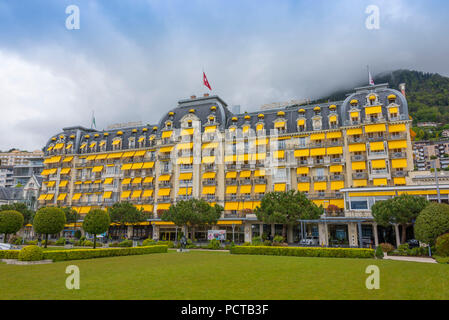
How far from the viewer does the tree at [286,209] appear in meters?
42.4

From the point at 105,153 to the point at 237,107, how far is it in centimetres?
2976

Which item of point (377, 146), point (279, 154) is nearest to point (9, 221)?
point (279, 154)

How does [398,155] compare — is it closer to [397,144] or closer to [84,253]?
[397,144]

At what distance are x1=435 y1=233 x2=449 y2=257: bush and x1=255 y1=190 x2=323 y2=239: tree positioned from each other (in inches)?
728

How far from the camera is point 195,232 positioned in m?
57.8

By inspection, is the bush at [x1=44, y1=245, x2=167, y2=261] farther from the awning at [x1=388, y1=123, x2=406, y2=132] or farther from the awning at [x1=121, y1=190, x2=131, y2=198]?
the awning at [x1=388, y1=123, x2=406, y2=132]

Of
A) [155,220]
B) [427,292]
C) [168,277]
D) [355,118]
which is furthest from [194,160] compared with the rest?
[427,292]

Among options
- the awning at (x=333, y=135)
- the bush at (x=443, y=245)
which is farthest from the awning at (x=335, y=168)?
the bush at (x=443, y=245)

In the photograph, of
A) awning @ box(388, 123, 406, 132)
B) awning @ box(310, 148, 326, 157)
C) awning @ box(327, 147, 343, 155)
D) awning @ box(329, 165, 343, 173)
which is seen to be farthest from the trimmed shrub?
awning @ box(388, 123, 406, 132)

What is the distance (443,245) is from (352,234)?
2250cm

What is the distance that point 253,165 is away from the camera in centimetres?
5606

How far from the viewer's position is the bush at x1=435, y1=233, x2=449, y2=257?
2412 centimetres
